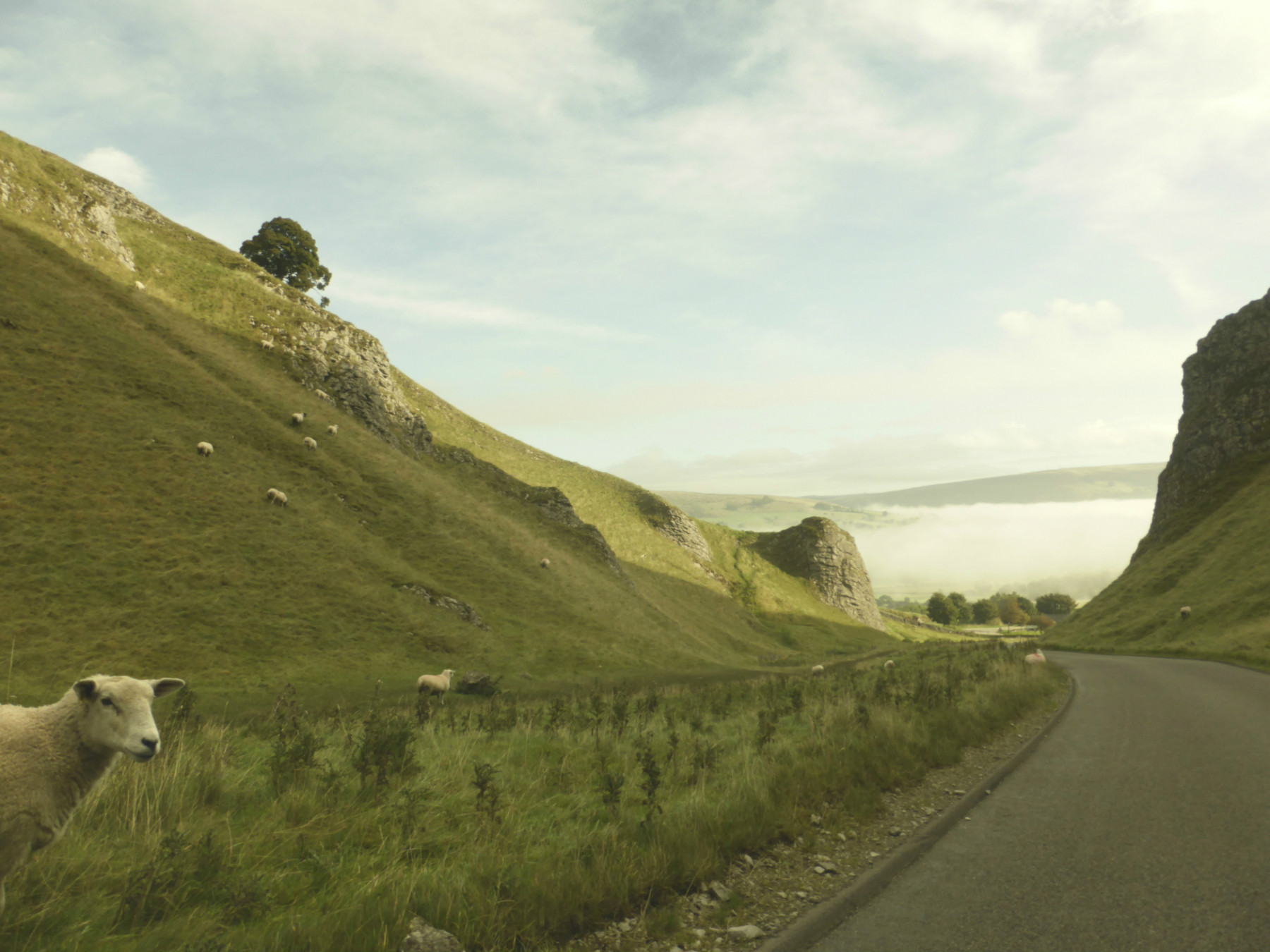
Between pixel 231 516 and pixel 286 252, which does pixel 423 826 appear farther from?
pixel 286 252

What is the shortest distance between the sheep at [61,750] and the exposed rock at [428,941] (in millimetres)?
2745

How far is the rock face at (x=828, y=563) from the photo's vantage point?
347 feet

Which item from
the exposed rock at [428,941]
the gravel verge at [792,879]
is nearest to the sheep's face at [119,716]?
the exposed rock at [428,941]

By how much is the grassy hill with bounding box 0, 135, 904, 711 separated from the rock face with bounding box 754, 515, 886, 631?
3956 cm

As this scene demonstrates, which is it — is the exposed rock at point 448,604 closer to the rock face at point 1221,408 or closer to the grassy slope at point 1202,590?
the grassy slope at point 1202,590

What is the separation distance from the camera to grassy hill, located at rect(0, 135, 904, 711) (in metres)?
23.4

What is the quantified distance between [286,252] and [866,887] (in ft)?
322

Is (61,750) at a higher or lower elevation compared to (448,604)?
higher

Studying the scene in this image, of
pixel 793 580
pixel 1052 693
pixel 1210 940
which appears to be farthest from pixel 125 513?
pixel 793 580

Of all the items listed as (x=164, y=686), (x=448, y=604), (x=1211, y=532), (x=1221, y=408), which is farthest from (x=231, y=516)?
(x=1221, y=408)

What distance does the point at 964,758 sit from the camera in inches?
477

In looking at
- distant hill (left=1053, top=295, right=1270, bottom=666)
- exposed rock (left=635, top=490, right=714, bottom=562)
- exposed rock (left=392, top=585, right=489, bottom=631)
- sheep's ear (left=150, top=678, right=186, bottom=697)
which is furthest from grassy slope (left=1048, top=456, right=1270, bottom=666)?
exposed rock (left=635, top=490, right=714, bottom=562)

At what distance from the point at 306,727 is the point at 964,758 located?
1282 cm

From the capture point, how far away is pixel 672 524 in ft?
305
